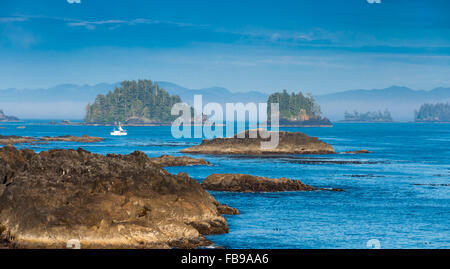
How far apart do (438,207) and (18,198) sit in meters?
29.7

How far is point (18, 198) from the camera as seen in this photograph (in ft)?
91.6

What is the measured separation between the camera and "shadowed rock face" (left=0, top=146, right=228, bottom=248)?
25.7 metres

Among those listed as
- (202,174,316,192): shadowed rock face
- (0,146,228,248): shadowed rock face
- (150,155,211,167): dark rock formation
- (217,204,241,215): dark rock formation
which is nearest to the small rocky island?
(202,174,316,192): shadowed rock face

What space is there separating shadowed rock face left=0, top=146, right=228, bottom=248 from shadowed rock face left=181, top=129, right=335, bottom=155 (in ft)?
220

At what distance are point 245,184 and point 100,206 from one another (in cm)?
2299

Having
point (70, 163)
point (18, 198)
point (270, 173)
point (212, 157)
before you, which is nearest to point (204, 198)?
point (70, 163)

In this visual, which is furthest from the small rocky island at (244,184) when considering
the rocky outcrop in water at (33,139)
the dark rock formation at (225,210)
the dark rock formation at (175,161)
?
the rocky outcrop in water at (33,139)

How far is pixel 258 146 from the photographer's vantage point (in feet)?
333

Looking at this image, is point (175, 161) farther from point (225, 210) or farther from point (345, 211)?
point (225, 210)

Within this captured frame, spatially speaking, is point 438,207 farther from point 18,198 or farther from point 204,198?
point 18,198

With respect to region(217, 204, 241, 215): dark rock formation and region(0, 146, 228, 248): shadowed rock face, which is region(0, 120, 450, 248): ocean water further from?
region(0, 146, 228, 248): shadowed rock face

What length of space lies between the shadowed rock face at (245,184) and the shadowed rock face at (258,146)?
163ft

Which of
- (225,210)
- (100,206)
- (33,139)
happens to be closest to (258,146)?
(225,210)

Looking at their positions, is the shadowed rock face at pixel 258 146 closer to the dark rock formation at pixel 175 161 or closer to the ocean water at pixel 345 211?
the dark rock formation at pixel 175 161
